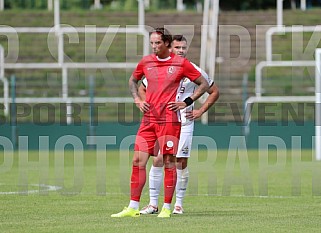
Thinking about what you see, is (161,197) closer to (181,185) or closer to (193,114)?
(181,185)

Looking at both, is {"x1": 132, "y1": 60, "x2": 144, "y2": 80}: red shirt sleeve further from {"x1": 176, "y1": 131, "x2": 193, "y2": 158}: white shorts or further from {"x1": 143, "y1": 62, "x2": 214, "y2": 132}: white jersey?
{"x1": 176, "y1": 131, "x2": 193, "y2": 158}: white shorts

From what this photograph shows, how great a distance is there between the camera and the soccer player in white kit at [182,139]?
11.3 metres

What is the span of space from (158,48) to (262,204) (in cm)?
290

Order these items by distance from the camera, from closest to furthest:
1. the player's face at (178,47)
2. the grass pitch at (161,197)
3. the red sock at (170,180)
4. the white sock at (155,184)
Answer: the grass pitch at (161,197) < the red sock at (170,180) < the white sock at (155,184) < the player's face at (178,47)

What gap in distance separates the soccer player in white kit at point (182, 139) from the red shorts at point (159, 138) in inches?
10.7

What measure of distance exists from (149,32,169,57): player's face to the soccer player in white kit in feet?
1.73

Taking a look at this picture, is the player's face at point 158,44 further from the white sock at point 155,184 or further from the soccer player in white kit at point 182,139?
the white sock at point 155,184

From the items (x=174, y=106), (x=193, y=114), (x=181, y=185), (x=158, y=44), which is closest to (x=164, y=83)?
(x=174, y=106)

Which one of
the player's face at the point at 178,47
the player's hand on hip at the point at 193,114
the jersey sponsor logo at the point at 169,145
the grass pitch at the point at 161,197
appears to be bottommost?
the grass pitch at the point at 161,197

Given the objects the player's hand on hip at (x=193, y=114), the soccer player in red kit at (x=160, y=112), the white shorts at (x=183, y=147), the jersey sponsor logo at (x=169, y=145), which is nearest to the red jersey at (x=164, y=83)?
the soccer player in red kit at (x=160, y=112)

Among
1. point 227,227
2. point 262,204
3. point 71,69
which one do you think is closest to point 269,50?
point 71,69

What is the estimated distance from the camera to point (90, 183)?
1636cm

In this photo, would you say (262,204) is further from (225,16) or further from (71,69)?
(225,16)

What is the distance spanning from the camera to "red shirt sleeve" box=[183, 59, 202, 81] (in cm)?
1102
